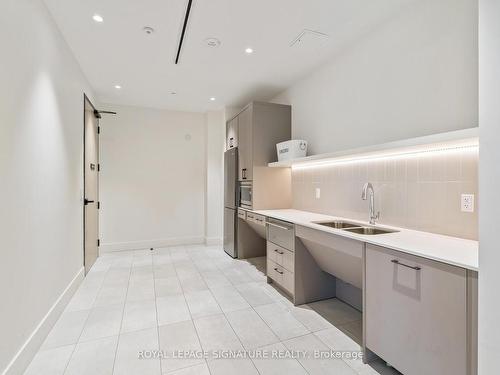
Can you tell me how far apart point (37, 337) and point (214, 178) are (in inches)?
144

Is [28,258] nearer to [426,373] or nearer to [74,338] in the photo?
[74,338]

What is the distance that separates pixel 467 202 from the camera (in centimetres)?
171

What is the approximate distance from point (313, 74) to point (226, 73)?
113 cm

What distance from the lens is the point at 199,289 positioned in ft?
9.96

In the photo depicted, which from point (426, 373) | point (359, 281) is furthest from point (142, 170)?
point (426, 373)

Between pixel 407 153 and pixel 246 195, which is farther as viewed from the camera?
pixel 246 195

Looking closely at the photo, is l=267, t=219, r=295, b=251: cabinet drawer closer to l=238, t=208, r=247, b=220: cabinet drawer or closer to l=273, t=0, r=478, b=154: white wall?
l=238, t=208, r=247, b=220: cabinet drawer

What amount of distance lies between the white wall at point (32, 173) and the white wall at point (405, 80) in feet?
9.09

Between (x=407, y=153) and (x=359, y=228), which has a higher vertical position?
(x=407, y=153)

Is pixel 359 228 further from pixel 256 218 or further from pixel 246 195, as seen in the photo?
pixel 246 195

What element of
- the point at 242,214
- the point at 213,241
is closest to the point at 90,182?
the point at 242,214

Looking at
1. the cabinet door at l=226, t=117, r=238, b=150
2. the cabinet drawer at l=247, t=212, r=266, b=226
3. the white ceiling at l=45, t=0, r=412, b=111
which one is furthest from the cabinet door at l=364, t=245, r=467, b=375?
the cabinet door at l=226, t=117, r=238, b=150

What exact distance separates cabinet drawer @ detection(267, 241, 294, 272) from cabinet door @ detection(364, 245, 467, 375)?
98 centimetres

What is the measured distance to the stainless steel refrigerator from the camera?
4270 millimetres
